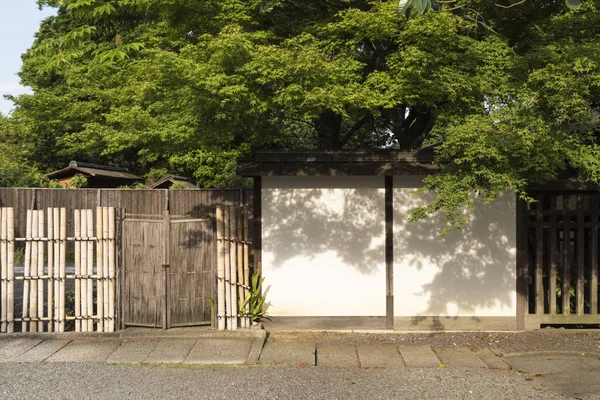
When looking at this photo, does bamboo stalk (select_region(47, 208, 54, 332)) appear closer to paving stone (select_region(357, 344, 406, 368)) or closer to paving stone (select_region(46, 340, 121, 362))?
paving stone (select_region(46, 340, 121, 362))

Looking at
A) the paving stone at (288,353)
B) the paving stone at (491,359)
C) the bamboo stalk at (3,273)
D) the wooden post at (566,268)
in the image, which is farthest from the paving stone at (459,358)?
the bamboo stalk at (3,273)

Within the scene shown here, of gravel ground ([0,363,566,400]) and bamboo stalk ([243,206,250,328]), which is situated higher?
bamboo stalk ([243,206,250,328])

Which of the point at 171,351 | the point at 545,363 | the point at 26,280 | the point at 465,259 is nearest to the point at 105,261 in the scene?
the point at 26,280

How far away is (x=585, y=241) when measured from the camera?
9414mm

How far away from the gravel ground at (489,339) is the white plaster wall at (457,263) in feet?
1.32

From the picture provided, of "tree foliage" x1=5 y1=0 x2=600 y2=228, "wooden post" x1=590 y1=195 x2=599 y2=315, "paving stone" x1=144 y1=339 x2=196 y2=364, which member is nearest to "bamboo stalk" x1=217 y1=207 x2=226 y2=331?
"paving stone" x1=144 y1=339 x2=196 y2=364

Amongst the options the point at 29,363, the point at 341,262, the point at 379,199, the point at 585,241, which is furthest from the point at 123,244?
the point at 585,241

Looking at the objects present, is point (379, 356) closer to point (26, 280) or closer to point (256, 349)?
point (256, 349)

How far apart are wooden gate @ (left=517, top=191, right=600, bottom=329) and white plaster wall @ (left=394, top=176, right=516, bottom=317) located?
241mm

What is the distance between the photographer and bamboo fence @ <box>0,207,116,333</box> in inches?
346

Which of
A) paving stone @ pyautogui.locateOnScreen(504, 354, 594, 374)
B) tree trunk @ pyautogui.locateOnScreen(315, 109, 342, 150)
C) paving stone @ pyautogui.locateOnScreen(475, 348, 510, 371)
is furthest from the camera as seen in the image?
tree trunk @ pyautogui.locateOnScreen(315, 109, 342, 150)

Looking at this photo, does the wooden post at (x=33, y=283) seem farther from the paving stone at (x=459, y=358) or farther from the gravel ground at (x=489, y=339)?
the paving stone at (x=459, y=358)

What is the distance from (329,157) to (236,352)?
3.39m

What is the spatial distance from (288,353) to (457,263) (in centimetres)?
332
